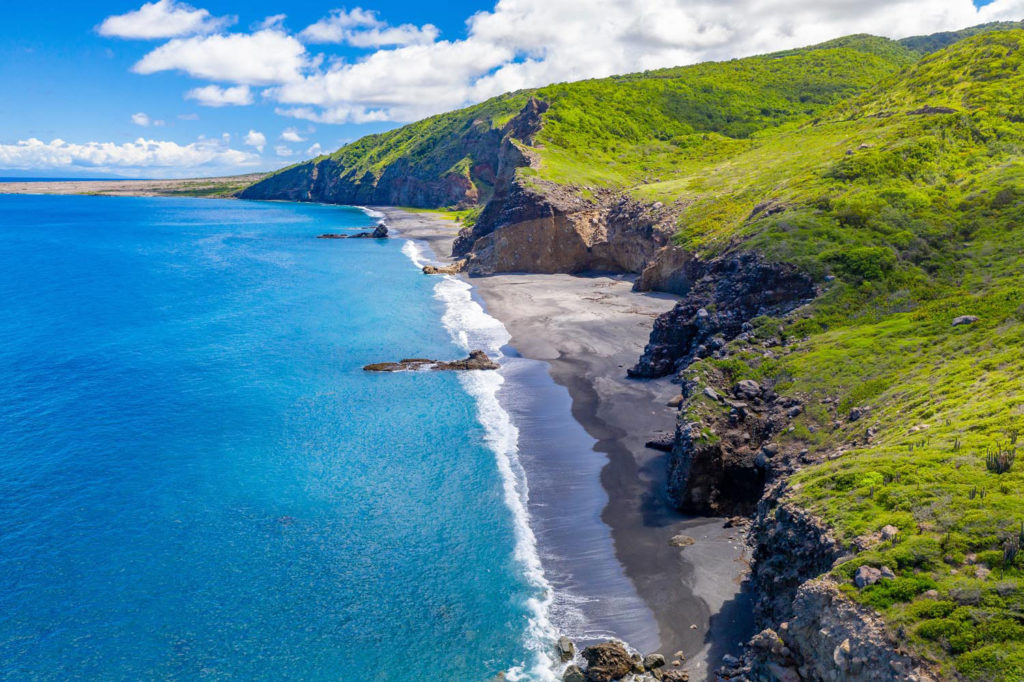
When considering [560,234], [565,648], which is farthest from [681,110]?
[565,648]

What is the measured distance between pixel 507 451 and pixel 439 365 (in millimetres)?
16182

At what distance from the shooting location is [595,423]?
39.0 m

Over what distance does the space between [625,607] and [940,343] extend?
60.6 ft

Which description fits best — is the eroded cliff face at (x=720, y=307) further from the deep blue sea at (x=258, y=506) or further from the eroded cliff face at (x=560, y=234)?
the eroded cliff face at (x=560, y=234)

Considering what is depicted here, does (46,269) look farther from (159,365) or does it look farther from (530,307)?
(530,307)

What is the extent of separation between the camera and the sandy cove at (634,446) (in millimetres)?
22250

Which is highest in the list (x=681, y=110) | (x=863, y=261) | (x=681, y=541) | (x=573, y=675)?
(x=681, y=110)

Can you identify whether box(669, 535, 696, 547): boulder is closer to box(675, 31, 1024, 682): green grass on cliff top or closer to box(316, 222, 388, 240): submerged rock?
box(675, 31, 1024, 682): green grass on cliff top

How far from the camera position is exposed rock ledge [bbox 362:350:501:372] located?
50.1 meters

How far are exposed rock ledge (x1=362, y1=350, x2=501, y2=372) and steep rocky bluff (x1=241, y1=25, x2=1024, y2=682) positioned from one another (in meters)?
12.5

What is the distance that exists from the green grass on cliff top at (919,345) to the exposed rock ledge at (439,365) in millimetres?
21266

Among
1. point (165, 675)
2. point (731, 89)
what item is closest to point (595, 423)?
point (165, 675)

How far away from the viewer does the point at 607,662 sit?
2000 centimetres

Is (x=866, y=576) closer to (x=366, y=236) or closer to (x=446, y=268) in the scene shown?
(x=446, y=268)
